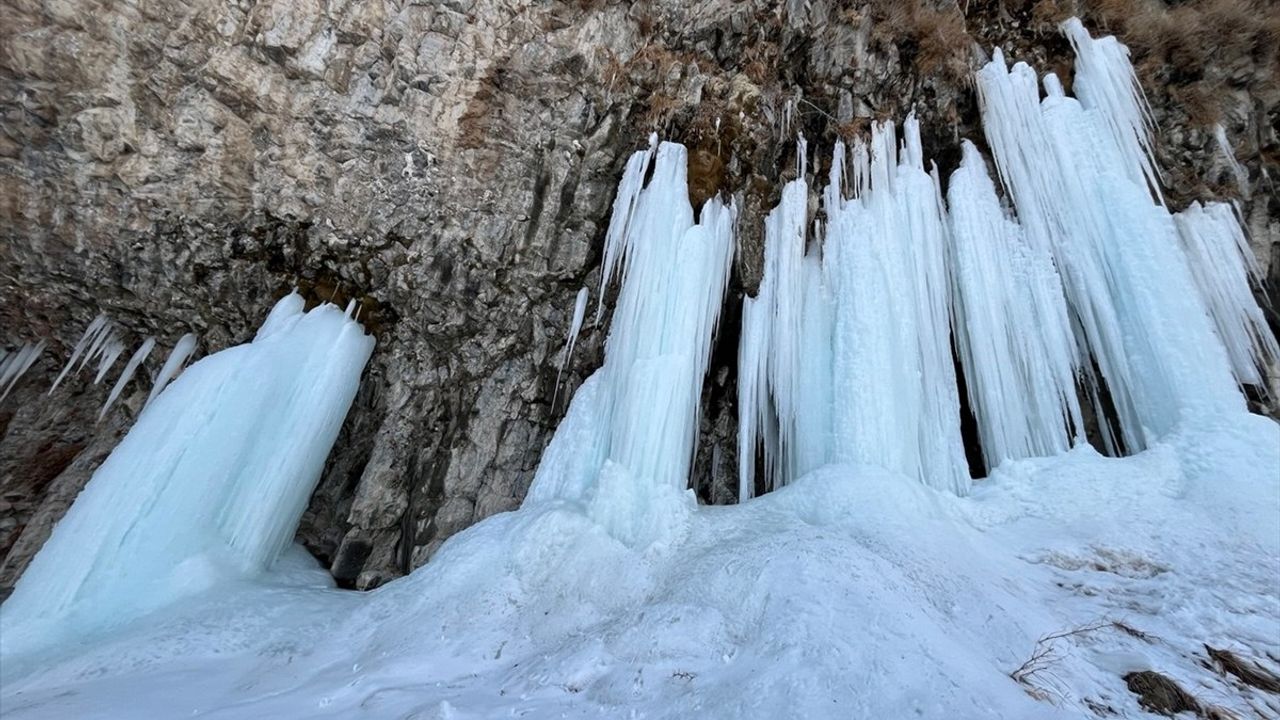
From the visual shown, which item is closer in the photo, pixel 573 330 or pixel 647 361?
pixel 647 361

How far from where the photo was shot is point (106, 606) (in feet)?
21.8

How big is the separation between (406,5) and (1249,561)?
12441mm

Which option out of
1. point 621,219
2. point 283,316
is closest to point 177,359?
point 283,316

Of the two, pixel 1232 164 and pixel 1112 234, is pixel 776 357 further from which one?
pixel 1232 164

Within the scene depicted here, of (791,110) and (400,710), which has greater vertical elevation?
(791,110)

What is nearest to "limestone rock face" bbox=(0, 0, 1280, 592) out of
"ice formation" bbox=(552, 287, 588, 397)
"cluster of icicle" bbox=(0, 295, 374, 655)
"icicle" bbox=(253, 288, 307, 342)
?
"ice formation" bbox=(552, 287, 588, 397)

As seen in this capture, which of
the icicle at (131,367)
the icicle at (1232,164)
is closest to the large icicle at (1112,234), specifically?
the icicle at (1232,164)

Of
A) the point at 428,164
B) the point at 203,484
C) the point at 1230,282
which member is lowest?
the point at 203,484

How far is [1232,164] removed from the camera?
8.71 m

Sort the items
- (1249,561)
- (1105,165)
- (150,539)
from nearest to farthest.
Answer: (1249,561)
(150,539)
(1105,165)

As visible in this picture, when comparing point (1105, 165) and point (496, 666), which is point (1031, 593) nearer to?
point (496, 666)

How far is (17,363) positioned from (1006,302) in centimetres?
1699

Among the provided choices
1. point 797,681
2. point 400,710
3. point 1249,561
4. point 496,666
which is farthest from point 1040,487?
point 400,710

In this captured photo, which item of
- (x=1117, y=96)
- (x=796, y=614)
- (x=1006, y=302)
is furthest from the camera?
(x=1117, y=96)
